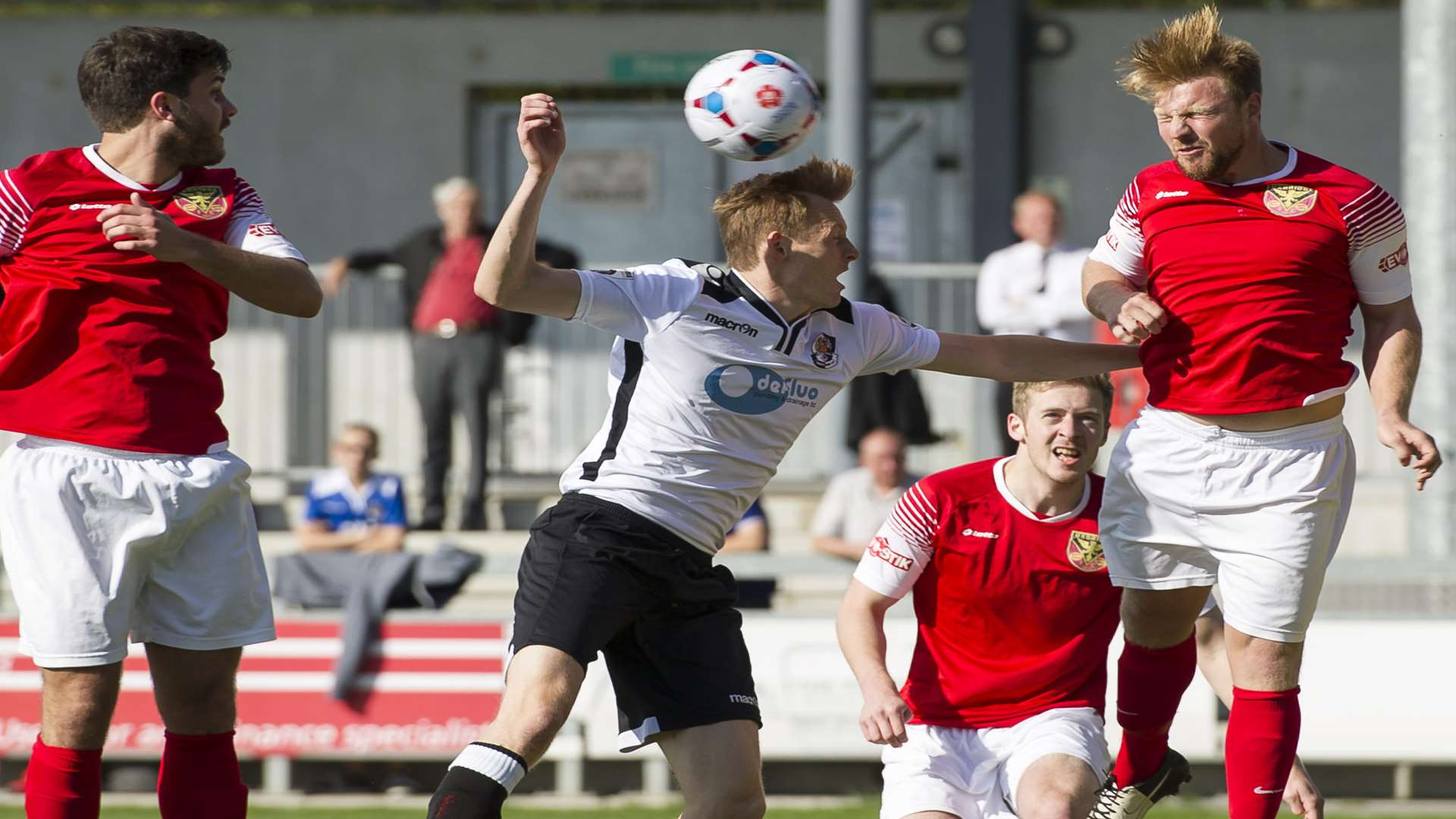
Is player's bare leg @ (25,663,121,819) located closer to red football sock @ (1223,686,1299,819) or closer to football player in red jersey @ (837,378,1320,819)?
football player in red jersey @ (837,378,1320,819)

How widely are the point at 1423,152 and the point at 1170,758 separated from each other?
5.08 meters

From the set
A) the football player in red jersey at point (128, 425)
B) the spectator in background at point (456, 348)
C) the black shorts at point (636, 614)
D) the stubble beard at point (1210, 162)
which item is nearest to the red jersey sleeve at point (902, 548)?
the black shorts at point (636, 614)

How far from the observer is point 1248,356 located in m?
4.44

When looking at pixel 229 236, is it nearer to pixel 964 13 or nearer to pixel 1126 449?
pixel 1126 449

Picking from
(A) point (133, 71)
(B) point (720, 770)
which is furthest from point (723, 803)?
(A) point (133, 71)

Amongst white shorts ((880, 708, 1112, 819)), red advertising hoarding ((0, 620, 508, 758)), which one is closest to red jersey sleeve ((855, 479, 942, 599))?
white shorts ((880, 708, 1112, 819))

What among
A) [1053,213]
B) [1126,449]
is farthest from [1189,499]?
[1053,213]

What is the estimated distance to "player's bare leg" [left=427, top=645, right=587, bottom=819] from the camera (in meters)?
4.02

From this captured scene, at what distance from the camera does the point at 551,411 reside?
11.0 metres

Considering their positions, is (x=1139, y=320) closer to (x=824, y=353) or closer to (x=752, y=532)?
(x=824, y=353)

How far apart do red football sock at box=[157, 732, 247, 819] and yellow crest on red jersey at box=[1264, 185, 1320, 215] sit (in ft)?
9.70

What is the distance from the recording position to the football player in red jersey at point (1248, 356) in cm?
444

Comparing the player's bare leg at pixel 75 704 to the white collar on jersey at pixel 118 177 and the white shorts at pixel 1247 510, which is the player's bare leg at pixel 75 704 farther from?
the white shorts at pixel 1247 510

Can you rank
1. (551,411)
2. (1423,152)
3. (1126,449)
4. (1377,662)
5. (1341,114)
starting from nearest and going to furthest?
(1126,449) < (1377,662) < (1423,152) < (551,411) < (1341,114)
